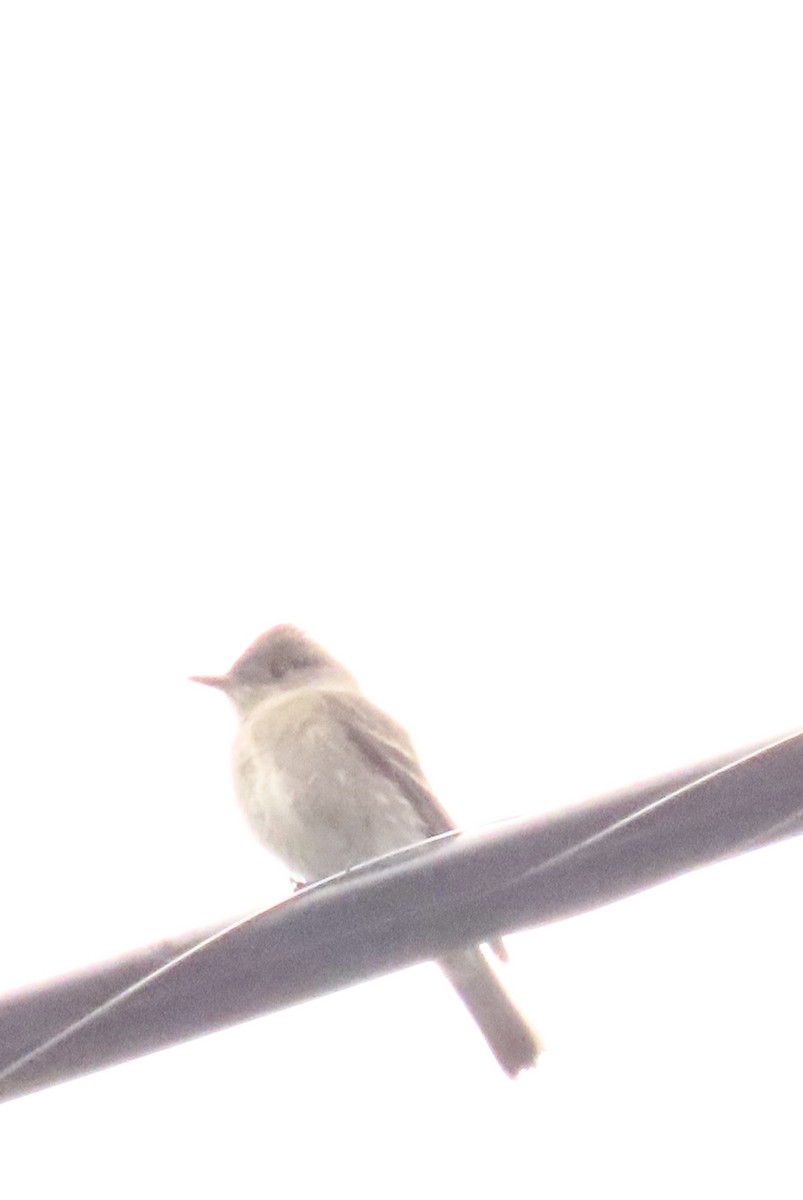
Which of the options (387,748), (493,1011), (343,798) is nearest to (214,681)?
(387,748)

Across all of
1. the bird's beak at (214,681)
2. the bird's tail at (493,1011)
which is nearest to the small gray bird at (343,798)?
the bird's tail at (493,1011)

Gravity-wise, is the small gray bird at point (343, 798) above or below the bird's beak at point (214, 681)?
below

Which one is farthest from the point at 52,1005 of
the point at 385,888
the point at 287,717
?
the point at 287,717

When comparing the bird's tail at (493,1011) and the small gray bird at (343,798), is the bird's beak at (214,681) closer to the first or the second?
the small gray bird at (343,798)

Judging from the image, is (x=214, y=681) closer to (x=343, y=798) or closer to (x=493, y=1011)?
(x=343, y=798)

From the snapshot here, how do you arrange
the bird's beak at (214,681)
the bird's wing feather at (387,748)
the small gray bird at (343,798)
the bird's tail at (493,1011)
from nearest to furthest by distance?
the bird's tail at (493,1011), the small gray bird at (343,798), the bird's wing feather at (387,748), the bird's beak at (214,681)

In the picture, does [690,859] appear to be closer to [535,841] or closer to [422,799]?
[535,841]
